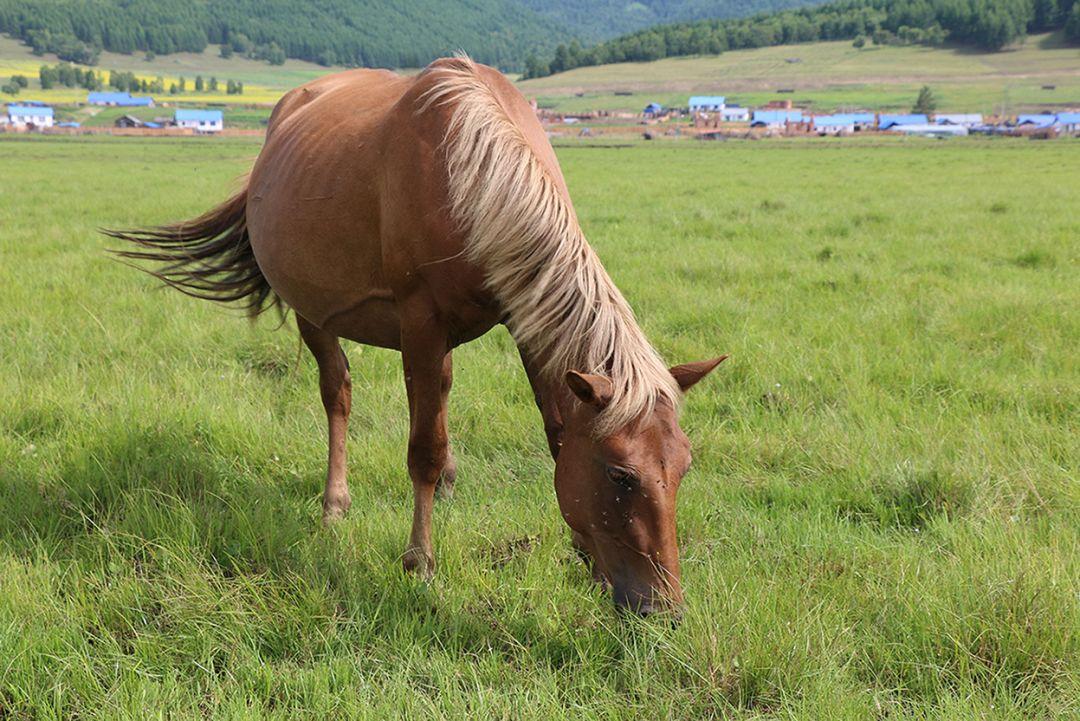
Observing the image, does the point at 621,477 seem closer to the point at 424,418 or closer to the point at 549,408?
the point at 549,408

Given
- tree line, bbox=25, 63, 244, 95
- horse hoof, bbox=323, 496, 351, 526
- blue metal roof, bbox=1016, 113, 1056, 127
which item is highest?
tree line, bbox=25, 63, 244, 95

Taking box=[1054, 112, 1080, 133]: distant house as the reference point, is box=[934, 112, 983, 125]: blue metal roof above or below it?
above

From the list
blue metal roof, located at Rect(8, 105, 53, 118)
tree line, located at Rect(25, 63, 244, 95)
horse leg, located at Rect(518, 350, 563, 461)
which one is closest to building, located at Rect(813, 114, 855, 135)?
horse leg, located at Rect(518, 350, 563, 461)

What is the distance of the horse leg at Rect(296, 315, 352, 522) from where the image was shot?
3.95 m

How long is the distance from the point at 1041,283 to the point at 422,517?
7684 mm

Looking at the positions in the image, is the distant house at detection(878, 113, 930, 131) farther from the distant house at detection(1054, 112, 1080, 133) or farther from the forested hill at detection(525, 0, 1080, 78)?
the forested hill at detection(525, 0, 1080, 78)

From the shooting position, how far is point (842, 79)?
132 metres

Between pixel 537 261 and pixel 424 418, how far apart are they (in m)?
0.87

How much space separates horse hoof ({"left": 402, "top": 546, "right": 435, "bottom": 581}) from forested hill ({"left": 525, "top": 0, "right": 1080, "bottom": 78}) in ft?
537

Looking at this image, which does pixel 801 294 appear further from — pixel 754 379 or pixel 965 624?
pixel 965 624

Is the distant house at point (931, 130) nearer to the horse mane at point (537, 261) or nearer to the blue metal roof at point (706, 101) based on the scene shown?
the blue metal roof at point (706, 101)

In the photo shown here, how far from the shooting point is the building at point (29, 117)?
285 ft

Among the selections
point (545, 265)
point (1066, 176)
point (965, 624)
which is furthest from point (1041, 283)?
point (1066, 176)

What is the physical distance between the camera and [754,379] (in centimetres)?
545
